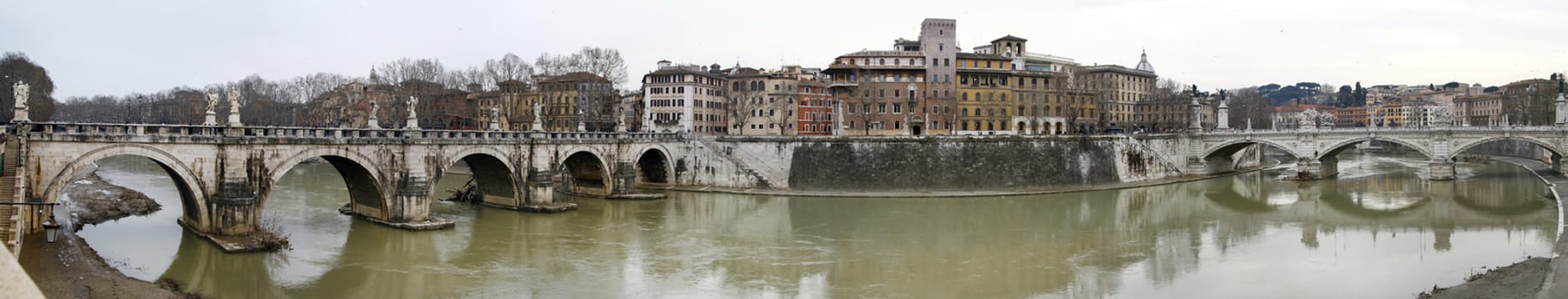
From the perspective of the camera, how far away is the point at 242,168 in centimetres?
2542

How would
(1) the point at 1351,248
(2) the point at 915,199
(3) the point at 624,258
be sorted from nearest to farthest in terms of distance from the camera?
(3) the point at 624,258
(1) the point at 1351,248
(2) the point at 915,199

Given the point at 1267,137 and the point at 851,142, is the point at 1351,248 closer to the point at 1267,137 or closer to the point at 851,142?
the point at 851,142

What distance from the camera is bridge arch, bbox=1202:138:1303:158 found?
55759 mm

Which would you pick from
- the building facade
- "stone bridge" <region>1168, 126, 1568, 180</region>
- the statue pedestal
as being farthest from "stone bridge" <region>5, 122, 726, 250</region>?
"stone bridge" <region>1168, 126, 1568, 180</region>

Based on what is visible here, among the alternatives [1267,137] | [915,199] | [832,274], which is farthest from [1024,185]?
[832,274]

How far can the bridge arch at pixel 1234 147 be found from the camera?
55.8 m

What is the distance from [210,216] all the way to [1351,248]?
108 ft

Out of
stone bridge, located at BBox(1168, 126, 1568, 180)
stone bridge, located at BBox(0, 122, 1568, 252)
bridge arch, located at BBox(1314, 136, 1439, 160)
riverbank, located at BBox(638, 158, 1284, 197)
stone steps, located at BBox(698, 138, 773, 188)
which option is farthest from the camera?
bridge arch, located at BBox(1314, 136, 1439, 160)

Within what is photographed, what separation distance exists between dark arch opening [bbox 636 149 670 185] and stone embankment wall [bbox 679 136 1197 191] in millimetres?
1118

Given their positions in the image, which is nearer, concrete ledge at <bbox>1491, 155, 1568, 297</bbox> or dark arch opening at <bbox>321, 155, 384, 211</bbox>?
concrete ledge at <bbox>1491, 155, 1568, 297</bbox>

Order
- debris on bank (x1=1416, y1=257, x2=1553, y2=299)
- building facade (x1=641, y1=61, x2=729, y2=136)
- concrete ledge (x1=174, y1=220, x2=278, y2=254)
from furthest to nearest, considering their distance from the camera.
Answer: building facade (x1=641, y1=61, x2=729, y2=136) < concrete ledge (x1=174, y1=220, x2=278, y2=254) < debris on bank (x1=1416, y1=257, x2=1553, y2=299)

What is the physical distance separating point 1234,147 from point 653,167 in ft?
125

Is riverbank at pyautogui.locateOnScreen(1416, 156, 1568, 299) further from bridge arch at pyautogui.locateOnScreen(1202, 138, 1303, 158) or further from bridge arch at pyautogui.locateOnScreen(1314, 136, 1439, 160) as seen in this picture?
bridge arch at pyautogui.locateOnScreen(1202, 138, 1303, 158)

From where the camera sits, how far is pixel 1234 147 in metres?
60.0
